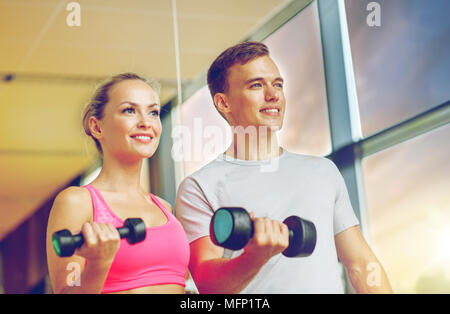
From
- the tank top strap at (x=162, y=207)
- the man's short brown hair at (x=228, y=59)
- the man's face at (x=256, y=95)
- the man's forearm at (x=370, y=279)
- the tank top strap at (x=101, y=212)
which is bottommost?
the man's forearm at (x=370, y=279)

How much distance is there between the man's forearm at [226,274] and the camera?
3.44 feet

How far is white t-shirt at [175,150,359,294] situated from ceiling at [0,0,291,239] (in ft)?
0.79

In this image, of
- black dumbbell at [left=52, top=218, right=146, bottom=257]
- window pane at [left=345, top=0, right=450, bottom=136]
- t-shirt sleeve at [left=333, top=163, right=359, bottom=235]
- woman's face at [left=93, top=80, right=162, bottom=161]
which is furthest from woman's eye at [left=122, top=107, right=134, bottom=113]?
window pane at [left=345, top=0, right=450, bottom=136]

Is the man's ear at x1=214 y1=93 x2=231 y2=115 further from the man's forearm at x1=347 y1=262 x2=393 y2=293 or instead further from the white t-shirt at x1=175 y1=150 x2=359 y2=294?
the man's forearm at x1=347 y1=262 x2=393 y2=293

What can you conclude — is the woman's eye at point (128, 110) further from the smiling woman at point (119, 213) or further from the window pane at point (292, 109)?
the window pane at point (292, 109)

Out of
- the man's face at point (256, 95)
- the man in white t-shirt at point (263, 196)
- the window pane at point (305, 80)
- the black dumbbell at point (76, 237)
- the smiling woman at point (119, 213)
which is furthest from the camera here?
the window pane at point (305, 80)

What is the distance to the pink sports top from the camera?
102cm

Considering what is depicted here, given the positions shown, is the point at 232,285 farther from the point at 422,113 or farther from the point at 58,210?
the point at 422,113

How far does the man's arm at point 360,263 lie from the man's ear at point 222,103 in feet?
1.10

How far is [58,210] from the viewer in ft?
3.37

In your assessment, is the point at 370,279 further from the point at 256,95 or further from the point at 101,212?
the point at 101,212

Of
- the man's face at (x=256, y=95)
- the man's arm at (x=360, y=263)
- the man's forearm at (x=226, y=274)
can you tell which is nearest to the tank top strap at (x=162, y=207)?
the man's forearm at (x=226, y=274)
